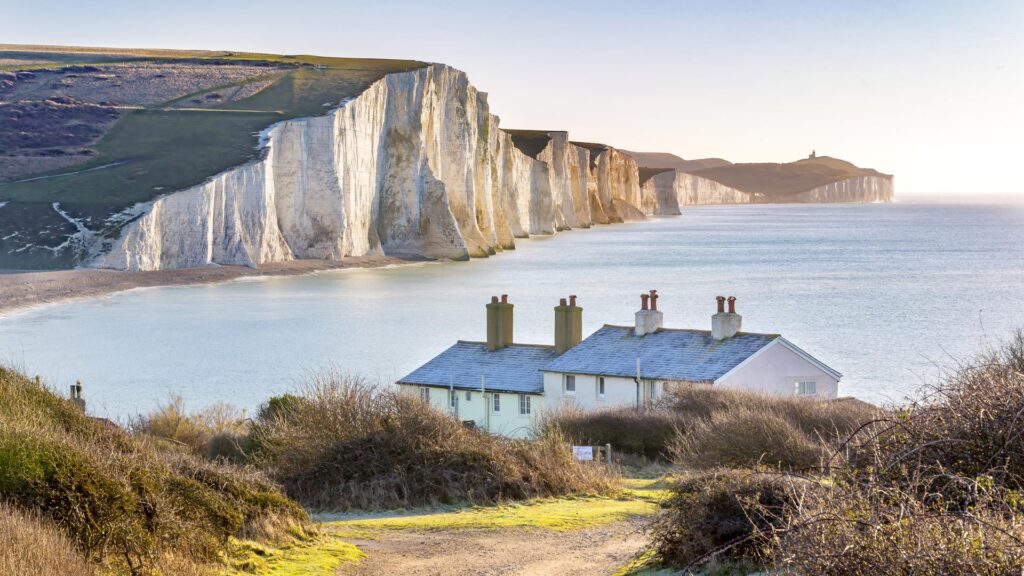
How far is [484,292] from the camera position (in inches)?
2891

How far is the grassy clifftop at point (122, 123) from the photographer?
74.2m

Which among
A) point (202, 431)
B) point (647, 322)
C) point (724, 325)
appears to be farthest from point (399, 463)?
point (647, 322)

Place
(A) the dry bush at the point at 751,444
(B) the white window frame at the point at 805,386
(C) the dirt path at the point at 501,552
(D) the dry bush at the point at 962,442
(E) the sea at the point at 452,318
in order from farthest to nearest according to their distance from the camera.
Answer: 1. (E) the sea at the point at 452,318
2. (B) the white window frame at the point at 805,386
3. (A) the dry bush at the point at 751,444
4. (C) the dirt path at the point at 501,552
5. (D) the dry bush at the point at 962,442

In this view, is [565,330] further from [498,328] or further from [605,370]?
[605,370]

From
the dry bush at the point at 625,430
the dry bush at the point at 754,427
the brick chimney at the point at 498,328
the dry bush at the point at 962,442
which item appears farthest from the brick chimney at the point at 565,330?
the dry bush at the point at 962,442

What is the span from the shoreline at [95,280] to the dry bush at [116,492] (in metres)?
49.0

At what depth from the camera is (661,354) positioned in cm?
2831

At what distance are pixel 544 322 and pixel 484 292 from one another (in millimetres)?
17265

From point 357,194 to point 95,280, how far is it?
2515 cm

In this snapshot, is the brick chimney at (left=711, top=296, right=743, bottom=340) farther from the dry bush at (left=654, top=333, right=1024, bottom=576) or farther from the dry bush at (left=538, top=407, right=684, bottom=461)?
the dry bush at (left=654, top=333, right=1024, bottom=576)

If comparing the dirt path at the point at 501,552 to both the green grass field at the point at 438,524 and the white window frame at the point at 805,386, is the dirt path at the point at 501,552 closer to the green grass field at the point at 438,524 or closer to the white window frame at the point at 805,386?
the green grass field at the point at 438,524

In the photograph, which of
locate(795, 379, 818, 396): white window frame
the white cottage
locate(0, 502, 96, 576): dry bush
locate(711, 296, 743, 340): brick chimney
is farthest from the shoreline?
locate(0, 502, 96, 576): dry bush

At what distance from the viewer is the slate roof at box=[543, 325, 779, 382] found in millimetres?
27500

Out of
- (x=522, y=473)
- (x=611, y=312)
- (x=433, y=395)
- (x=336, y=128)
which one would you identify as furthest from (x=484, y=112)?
(x=522, y=473)
